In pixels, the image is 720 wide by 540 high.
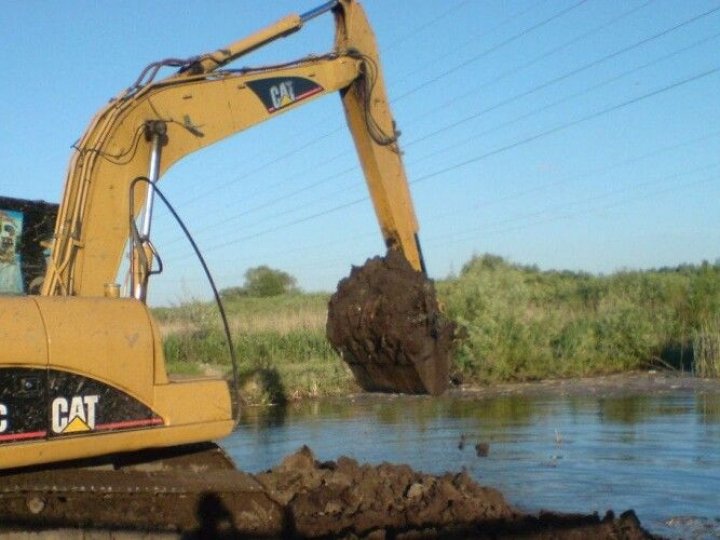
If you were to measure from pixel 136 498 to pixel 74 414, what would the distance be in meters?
0.88

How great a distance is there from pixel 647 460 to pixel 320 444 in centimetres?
436

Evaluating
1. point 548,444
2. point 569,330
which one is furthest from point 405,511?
point 569,330

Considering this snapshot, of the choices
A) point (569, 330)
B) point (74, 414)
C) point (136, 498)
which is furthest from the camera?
point (569, 330)

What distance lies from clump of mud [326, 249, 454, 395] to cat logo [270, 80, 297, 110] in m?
1.87

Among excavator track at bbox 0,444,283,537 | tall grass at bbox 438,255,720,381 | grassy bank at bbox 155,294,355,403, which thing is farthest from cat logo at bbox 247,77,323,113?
tall grass at bbox 438,255,720,381

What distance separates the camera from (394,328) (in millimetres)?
10656

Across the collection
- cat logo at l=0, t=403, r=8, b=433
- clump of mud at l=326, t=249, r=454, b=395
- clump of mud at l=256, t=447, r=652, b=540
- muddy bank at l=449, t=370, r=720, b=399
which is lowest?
clump of mud at l=256, t=447, r=652, b=540

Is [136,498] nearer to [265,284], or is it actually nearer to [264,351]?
[264,351]

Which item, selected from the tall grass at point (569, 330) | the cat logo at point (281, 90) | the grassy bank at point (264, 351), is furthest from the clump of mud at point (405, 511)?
the tall grass at point (569, 330)

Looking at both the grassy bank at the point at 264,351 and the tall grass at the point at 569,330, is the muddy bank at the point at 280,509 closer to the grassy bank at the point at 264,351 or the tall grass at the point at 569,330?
the grassy bank at the point at 264,351

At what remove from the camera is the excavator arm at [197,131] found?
8.20 metres

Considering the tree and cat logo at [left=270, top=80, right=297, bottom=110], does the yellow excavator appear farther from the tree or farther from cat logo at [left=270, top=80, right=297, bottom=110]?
the tree

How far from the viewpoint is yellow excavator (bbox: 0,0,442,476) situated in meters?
6.61

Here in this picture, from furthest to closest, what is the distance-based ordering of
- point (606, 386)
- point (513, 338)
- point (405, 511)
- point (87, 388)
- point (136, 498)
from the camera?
point (513, 338) < point (606, 386) < point (405, 511) < point (136, 498) < point (87, 388)
